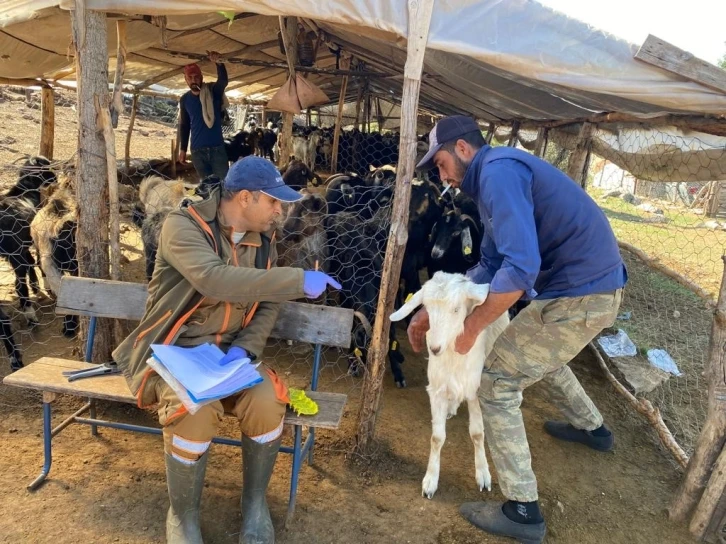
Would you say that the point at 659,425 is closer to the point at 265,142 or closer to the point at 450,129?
the point at 450,129

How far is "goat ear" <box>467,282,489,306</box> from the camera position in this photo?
279 cm

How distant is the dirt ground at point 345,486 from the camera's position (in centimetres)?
285

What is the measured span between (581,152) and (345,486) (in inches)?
156

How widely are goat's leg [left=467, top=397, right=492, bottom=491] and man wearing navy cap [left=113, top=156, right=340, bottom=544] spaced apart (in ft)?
4.43

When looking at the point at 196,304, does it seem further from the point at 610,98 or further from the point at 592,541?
the point at 610,98

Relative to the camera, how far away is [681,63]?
279cm

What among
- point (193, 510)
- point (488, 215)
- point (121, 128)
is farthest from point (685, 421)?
point (121, 128)

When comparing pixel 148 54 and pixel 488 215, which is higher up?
pixel 148 54

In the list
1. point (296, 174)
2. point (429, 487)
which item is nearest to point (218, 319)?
point (429, 487)

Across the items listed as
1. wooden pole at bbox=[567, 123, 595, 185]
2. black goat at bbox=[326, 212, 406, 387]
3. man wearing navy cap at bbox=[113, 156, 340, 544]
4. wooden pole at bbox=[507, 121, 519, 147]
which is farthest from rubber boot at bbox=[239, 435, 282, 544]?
wooden pole at bbox=[507, 121, 519, 147]

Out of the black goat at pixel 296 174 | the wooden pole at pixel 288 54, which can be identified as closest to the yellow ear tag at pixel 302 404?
the black goat at pixel 296 174

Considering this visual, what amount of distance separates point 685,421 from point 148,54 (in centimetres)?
833

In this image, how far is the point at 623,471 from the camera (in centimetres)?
372

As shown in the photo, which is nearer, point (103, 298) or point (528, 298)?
point (528, 298)
